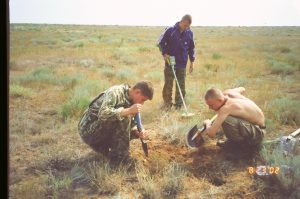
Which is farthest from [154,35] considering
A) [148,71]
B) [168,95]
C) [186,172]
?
[186,172]

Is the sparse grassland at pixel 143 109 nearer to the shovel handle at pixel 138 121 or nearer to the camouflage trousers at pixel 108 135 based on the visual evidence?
the camouflage trousers at pixel 108 135

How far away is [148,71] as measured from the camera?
18.9 ft

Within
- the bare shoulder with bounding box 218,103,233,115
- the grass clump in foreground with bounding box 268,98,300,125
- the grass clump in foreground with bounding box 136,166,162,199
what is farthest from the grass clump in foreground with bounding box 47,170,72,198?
the grass clump in foreground with bounding box 268,98,300,125

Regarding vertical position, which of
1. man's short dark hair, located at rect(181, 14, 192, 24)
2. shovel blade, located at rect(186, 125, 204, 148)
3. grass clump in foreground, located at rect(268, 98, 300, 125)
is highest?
man's short dark hair, located at rect(181, 14, 192, 24)

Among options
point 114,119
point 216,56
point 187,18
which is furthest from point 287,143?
point 216,56

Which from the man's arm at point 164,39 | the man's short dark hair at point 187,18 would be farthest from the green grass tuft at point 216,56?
the man's short dark hair at point 187,18

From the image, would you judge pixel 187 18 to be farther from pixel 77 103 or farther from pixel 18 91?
pixel 18 91

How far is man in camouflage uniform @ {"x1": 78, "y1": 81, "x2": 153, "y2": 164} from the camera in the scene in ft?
10.0

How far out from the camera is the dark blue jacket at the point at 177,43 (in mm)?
4758

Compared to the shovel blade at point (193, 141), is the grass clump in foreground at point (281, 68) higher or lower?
higher

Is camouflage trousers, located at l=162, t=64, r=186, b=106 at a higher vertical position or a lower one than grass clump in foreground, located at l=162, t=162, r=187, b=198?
higher

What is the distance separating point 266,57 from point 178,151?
3.33 m

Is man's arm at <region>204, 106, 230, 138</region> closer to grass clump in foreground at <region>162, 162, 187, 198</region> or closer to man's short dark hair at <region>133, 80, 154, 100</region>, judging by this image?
grass clump in foreground at <region>162, 162, 187, 198</region>

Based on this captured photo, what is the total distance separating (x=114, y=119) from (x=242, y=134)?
1.19 m
